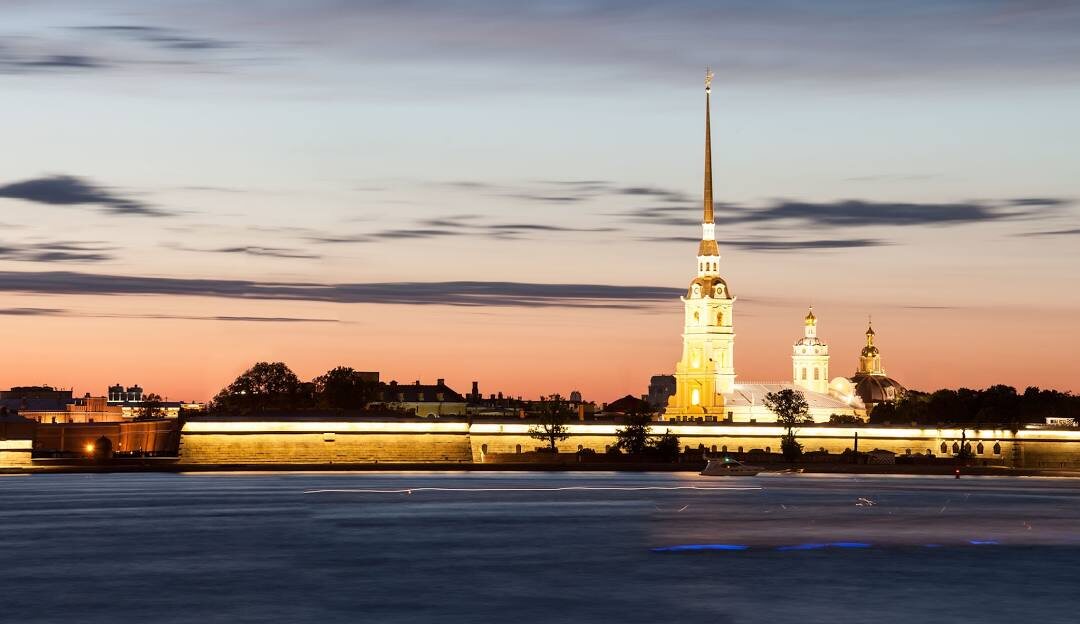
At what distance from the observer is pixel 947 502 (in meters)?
91.4

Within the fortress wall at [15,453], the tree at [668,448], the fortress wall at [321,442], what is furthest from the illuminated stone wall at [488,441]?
the fortress wall at [15,453]

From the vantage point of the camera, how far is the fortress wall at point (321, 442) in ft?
499

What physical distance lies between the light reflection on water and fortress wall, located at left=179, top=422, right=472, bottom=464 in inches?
2139

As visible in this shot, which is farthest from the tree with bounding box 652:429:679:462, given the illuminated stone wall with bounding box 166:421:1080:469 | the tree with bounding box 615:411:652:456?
the illuminated stone wall with bounding box 166:421:1080:469

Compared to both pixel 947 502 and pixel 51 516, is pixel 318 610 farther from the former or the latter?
pixel 947 502

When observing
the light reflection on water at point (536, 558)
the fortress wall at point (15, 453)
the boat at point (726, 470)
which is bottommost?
the light reflection on water at point (536, 558)

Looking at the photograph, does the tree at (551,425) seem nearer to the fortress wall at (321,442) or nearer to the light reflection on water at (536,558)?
the fortress wall at (321,442)

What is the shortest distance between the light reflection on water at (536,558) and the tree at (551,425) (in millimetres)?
66080

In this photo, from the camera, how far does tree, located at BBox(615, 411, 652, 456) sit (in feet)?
534

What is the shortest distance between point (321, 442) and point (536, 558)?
103m

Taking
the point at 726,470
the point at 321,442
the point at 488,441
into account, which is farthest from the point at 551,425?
the point at 726,470

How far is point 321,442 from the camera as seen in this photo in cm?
Result: 15475

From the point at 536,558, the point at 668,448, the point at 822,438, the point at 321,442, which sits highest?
the point at 822,438

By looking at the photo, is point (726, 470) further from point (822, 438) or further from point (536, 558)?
point (536, 558)
